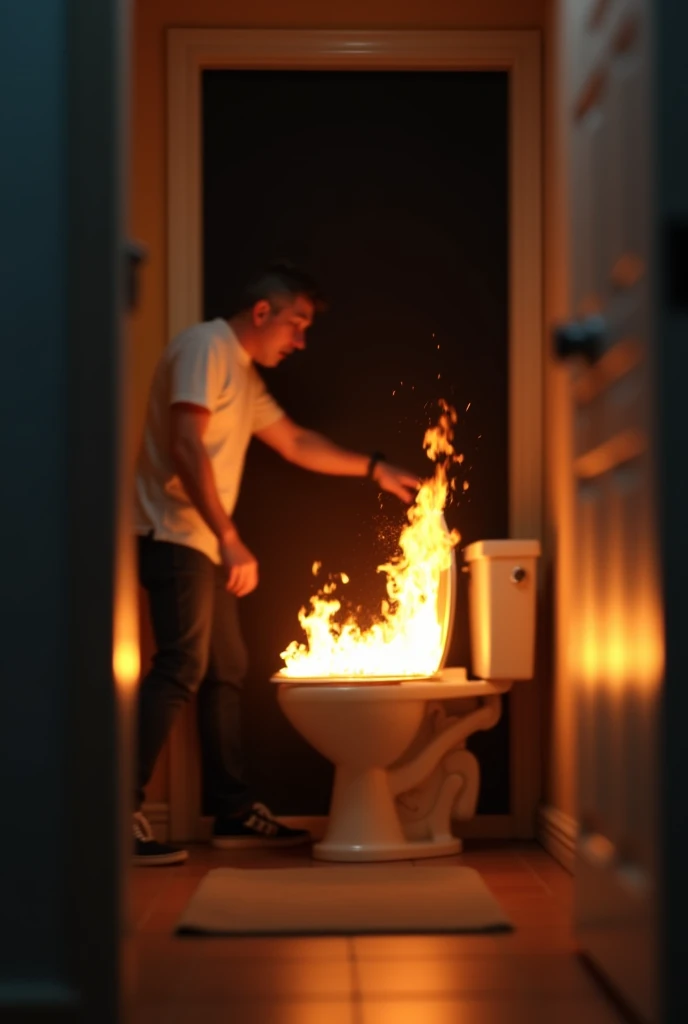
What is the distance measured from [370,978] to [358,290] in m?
2.39

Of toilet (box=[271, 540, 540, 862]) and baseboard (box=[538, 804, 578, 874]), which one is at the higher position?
toilet (box=[271, 540, 540, 862])

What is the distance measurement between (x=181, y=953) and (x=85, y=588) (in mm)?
1088

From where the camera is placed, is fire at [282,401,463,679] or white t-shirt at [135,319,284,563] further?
fire at [282,401,463,679]

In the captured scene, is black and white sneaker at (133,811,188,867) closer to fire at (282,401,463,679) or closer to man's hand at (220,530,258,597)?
fire at (282,401,463,679)

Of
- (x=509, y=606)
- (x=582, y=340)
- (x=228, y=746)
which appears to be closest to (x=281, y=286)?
(x=509, y=606)

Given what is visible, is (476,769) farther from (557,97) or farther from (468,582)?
(557,97)

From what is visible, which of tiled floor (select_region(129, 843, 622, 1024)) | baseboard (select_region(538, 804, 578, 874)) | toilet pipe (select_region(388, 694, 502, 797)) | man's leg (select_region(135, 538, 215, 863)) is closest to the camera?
tiled floor (select_region(129, 843, 622, 1024))

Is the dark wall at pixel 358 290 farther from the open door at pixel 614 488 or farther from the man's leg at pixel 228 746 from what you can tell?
the open door at pixel 614 488

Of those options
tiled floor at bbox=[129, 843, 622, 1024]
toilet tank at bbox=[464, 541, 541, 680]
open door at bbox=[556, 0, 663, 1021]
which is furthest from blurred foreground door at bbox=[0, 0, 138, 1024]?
toilet tank at bbox=[464, 541, 541, 680]

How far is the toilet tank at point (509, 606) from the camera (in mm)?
4012

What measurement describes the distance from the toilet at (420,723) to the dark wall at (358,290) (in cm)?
22

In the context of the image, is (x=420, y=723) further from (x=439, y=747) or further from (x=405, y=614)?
(x=405, y=614)

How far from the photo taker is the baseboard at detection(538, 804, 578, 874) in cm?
370

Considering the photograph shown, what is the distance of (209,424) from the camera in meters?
4.10
